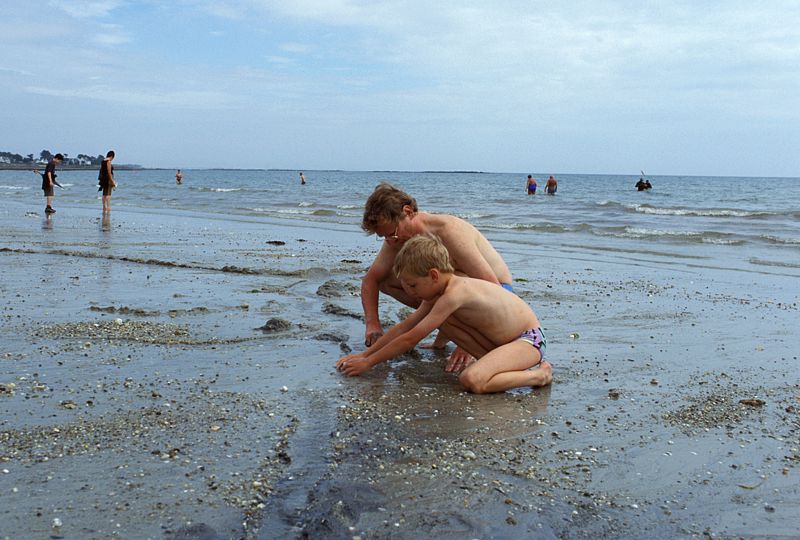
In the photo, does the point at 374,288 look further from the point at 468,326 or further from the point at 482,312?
the point at 482,312

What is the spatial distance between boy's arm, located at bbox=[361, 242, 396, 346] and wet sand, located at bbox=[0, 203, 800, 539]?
0.30 m

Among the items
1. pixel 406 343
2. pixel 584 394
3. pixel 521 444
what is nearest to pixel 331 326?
pixel 406 343

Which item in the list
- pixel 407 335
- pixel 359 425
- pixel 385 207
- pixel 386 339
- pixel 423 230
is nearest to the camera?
pixel 359 425

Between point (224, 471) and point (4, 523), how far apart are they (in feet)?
2.64

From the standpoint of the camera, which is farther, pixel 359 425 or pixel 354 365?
pixel 354 365

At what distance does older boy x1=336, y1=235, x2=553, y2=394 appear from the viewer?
4.32m

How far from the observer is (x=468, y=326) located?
15.4ft

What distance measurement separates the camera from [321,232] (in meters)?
15.8

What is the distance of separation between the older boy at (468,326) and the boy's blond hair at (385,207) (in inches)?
16.0

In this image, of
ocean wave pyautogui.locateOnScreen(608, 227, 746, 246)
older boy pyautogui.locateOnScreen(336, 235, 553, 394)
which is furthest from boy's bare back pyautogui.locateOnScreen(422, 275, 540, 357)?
ocean wave pyautogui.locateOnScreen(608, 227, 746, 246)

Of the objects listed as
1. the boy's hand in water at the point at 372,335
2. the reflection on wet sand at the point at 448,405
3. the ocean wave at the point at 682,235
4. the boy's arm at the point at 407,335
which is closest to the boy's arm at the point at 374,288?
the boy's hand in water at the point at 372,335

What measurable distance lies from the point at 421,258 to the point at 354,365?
0.83 m

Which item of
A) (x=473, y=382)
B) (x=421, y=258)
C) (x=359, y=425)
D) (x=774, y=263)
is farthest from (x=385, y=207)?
(x=774, y=263)

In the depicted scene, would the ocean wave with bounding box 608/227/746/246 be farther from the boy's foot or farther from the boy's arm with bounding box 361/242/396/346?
the boy's foot
